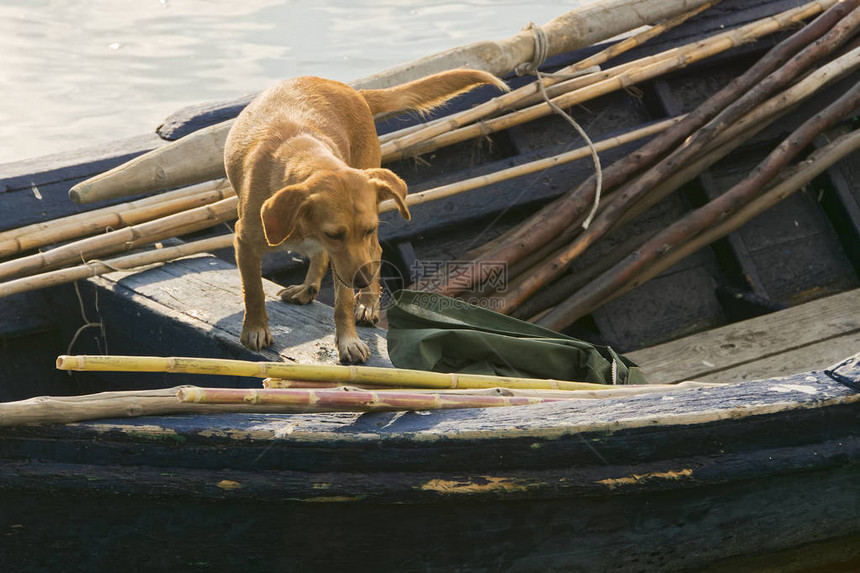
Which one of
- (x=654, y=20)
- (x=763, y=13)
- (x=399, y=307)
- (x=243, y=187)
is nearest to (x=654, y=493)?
(x=399, y=307)

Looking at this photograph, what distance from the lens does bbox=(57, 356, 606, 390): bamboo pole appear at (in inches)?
73.1

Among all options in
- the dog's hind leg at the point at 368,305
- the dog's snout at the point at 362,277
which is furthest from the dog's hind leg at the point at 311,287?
the dog's snout at the point at 362,277

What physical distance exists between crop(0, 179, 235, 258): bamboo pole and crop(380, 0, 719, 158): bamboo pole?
838 millimetres

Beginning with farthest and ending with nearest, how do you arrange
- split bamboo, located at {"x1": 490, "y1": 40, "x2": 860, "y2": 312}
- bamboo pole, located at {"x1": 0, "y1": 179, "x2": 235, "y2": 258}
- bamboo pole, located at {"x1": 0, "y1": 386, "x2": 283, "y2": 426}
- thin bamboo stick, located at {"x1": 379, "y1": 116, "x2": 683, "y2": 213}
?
split bamboo, located at {"x1": 490, "y1": 40, "x2": 860, "y2": 312} → thin bamboo stick, located at {"x1": 379, "y1": 116, "x2": 683, "y2": 213} → bamboo pole, located at {"x1": 0, "y1": 179, "x2": 235, "y2": 258} → bamboo pole, located at {"x1": 0, "y1": 386, "x2": 283, "y2": 426}

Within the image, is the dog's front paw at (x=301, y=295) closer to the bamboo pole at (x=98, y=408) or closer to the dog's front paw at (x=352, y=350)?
the dog's front paw at (x=352, y=350)

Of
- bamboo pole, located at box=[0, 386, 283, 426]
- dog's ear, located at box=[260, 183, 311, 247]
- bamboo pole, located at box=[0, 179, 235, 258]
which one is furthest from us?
bamboo pole, located at box=[0, 179, 235, 258]

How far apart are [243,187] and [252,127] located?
255 millimetres

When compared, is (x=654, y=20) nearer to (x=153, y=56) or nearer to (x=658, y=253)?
(x=658, y=253)

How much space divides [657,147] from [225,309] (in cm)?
247

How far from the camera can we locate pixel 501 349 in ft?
8.25

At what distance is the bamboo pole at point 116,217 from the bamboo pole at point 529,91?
0.84 metres

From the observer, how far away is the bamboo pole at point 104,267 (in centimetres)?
317

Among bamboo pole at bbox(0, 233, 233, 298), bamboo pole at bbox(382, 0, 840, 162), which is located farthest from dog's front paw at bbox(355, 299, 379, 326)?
bamboo pole at bbox(382, 0, 840, 162)

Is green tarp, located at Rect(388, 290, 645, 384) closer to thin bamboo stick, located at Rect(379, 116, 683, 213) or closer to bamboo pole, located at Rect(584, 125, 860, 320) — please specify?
thin bamboo stick, located at Rect(379, 116, 683, 213)
